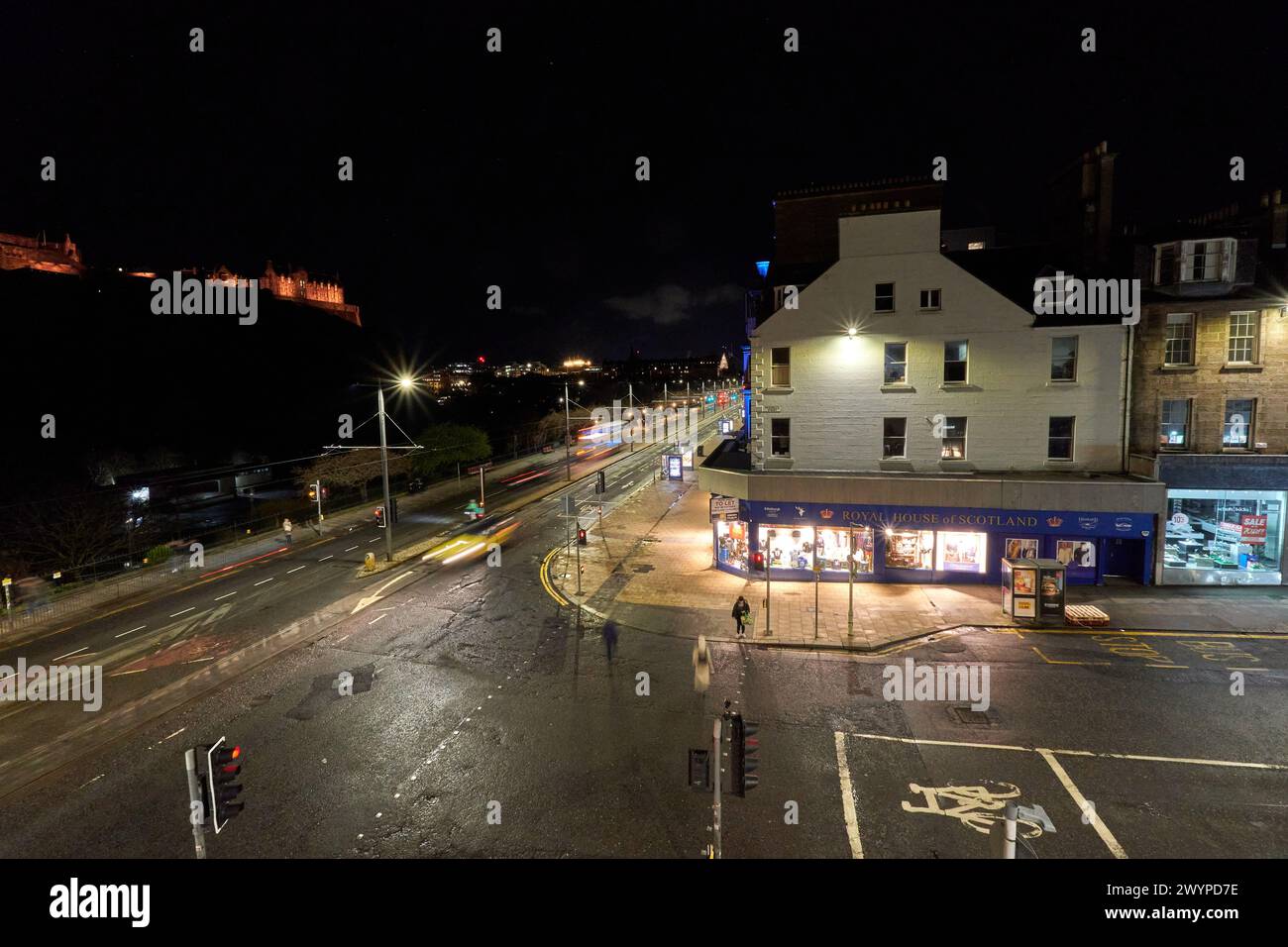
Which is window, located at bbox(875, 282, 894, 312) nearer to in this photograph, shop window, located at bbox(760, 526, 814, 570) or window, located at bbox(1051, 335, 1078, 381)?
window, located at bbox(1051, 335, 1078, 381)

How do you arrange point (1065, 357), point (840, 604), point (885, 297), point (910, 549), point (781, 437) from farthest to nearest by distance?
point (781, 437) → point (910, 549) → point (885, 297) → point (1065, 357) → point (840, 604)

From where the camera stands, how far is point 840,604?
20.8m

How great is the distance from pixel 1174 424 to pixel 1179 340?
3077 mm

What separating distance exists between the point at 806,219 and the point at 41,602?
36.8 metres

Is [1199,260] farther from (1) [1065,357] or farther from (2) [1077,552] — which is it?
(2) [1077,552]

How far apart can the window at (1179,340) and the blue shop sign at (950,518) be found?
19.5 feet

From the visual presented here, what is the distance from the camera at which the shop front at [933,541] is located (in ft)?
70.6

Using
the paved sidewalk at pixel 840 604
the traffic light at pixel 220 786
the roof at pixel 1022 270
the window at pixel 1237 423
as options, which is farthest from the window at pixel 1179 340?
the traffic light at pixel 220 786

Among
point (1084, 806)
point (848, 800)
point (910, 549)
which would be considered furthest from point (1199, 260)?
point (848, 800)

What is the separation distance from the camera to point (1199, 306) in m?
21.1

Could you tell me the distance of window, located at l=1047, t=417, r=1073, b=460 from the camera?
73.0ft

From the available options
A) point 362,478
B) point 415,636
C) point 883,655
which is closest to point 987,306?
point 883,655

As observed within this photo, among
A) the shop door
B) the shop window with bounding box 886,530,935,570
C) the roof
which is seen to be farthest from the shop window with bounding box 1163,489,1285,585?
the shop window with bounding box 886,530,935,570

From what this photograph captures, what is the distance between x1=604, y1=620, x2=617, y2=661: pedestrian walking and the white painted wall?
10.8 metres
